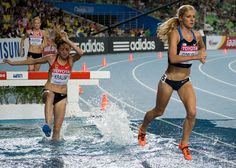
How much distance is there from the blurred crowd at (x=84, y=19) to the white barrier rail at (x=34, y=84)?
422 inches

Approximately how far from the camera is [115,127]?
9.60m

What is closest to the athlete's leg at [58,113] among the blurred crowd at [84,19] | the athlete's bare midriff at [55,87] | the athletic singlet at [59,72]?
the athlete's bare midriff at [55,87]

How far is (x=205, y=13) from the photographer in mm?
45281

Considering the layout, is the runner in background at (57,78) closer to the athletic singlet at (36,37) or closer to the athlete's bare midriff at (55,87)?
the athlete's bare midriff at (55,87)

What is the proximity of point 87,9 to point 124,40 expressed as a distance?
20.2ft

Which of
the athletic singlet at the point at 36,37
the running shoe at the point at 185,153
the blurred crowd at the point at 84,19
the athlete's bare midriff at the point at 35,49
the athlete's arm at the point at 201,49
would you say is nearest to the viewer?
the athlete's arm at the point at 201,49

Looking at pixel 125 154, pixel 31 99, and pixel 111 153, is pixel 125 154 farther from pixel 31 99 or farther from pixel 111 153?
pixel 31 99

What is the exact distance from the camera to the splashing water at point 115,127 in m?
9.06

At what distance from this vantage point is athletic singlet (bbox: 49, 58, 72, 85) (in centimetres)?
866

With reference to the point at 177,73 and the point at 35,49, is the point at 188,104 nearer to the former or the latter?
the point at 177,73

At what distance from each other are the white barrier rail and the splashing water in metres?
0.85

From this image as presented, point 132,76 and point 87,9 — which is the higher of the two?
point 87,9

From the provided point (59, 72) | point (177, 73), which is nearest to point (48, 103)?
point (59, 72)

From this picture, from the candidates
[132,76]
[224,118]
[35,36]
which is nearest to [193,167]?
[224,118]
